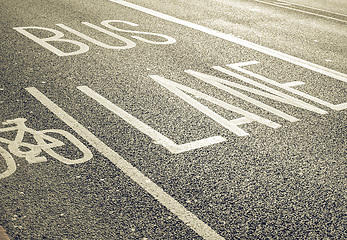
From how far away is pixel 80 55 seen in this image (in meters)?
7.42

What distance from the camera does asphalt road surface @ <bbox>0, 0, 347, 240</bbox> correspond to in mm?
3627

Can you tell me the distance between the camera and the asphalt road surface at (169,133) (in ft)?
11.9

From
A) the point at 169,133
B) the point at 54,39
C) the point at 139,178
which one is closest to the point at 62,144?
the point at 139,178

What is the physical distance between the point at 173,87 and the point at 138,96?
613 mm

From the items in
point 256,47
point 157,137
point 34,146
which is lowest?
point 34,146

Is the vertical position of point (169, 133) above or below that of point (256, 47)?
below

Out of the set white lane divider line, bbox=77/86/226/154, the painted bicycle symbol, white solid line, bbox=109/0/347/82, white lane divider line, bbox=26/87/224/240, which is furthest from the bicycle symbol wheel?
white solid line, bbox=109/0/347/82

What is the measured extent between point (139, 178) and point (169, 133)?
39.3 inches

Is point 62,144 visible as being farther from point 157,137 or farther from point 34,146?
point 157,137

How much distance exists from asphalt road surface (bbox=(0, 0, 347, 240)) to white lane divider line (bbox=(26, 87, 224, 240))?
2 centimetres

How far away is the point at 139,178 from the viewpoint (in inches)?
162

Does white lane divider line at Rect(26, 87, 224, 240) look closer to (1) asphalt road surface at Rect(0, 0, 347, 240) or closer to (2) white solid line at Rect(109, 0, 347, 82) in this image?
(1) asphalt road surface at Rect(0, 0, 347, 240)

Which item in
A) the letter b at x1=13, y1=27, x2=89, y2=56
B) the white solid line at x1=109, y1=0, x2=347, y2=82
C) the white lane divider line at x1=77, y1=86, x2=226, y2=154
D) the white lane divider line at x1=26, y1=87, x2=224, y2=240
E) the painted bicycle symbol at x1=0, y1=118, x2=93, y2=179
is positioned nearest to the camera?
the white lane divider line at x1=26, y1=87, x2=224, y2=240

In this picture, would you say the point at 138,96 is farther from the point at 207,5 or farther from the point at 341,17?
the point at 341,17
